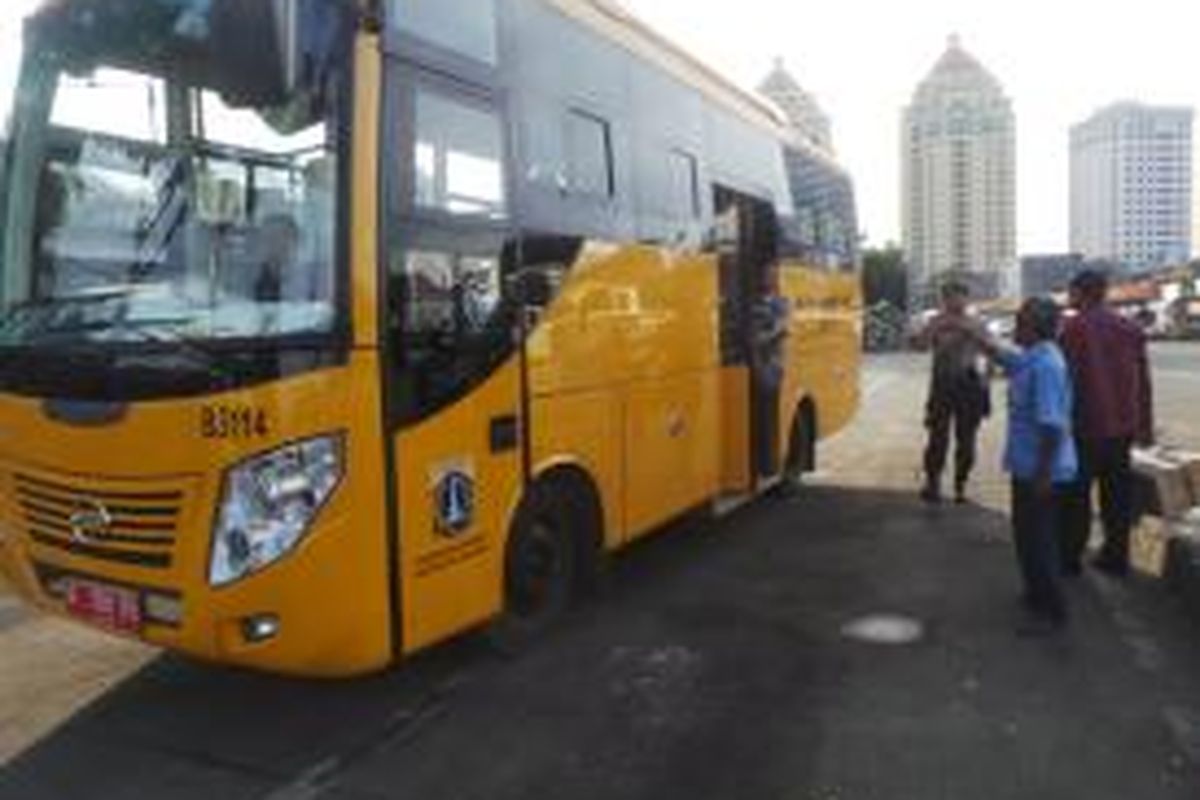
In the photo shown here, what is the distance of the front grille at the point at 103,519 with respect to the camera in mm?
5754

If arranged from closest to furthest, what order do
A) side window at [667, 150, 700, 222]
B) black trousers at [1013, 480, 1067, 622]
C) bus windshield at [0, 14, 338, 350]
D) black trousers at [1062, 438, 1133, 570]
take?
bus windshield at [0, 14, 338, 350] < black trousers at [1013, 480, 1067, 622] < black trousers at [1062, 438, 1133, 570] < side window at [667, 150, 700, 222]

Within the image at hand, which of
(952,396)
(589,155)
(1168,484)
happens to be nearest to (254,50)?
(589,155)

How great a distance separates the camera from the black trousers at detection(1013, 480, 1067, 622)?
8.03 m

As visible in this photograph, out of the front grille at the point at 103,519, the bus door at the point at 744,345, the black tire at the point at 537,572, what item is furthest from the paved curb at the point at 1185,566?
the front grille at the point at 103,519

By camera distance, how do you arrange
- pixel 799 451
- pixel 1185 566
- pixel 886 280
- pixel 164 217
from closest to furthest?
pixel 164 217
pixel 1185 566
pixel 799 451
pixel 886 280

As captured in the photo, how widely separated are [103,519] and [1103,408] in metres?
5.88

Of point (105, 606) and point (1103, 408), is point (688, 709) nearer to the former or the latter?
point (105, 606)

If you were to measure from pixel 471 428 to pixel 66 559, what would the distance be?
174 centimetres

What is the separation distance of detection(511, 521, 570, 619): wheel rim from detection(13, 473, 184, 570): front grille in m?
1.96

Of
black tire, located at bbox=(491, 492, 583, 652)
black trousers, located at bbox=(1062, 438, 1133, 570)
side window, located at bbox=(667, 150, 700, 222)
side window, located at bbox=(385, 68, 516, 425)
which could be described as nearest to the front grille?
side window, located at bbox=(385, 68, 516, 425)

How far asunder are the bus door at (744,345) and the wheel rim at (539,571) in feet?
9.09

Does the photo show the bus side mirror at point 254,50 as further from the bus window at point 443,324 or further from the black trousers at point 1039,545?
the black trousers at point 1039,545

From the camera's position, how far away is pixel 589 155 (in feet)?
26.3

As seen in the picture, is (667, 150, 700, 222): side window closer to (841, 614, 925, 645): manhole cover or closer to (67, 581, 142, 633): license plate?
(841, 614, 925, 645): manhole cover
